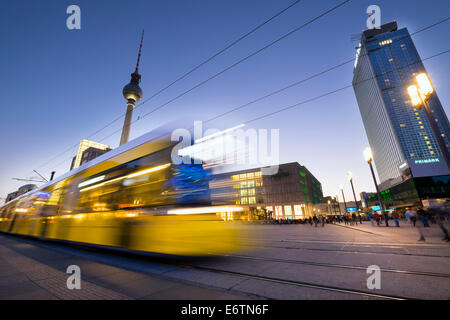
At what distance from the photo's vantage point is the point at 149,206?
183 inches

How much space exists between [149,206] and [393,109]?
127 metres

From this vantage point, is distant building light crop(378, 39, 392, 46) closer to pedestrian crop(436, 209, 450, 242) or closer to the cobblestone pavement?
pedestrian crop(436, 209, 450, 242)

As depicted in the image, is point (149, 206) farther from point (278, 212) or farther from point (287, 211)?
point (278, 212)

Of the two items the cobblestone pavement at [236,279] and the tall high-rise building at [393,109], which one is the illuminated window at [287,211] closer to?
the tall high-rise building at [393,109]

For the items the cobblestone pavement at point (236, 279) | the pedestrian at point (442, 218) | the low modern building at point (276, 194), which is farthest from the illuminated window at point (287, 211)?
the cobblestone pavement at point (236, 279)

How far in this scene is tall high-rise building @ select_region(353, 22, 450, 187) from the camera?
85.9 metres

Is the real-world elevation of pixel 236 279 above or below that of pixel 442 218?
below

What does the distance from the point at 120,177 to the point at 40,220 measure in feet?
26.6

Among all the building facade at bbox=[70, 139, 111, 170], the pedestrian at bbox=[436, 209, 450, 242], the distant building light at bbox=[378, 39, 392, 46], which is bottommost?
the pedestrian at bbox=[436, 209, 450, 242]

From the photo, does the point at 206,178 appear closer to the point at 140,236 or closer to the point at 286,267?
the point at 140,236

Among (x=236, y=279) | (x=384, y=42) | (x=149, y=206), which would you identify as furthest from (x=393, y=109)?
(x=149, y=206)

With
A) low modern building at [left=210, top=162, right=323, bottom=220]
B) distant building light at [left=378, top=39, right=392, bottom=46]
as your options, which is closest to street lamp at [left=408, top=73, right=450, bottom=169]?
low modern building at [left=210, top=162, right=323, bottom=220]

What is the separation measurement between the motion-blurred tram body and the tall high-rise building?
95900 mm

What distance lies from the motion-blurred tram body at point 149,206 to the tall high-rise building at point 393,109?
315 ft
